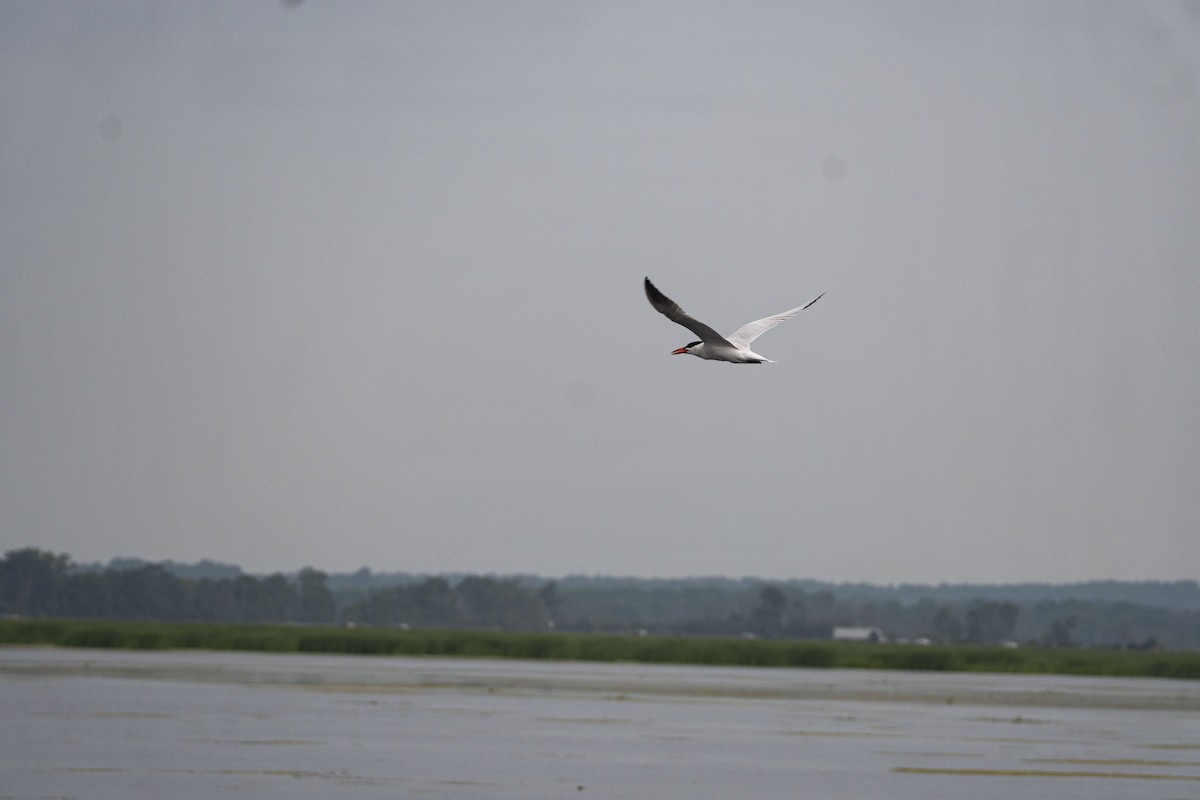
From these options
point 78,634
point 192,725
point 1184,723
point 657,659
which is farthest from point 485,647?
point 192,725

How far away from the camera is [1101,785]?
A: 3675cm

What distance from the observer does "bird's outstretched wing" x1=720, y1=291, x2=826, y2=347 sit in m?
26.2

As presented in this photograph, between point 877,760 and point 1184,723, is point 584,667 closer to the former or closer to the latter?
point 1184,723

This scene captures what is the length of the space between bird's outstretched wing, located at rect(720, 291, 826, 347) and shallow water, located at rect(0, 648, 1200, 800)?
409 inches

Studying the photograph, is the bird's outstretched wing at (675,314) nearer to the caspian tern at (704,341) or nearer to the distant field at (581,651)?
the caspian tern at (704,341)

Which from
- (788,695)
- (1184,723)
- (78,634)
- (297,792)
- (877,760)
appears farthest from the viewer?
(78,634)

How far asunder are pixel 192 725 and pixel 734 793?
16597 millimetres

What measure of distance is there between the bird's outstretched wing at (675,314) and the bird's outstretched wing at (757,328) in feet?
4.89

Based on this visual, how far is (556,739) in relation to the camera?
4291 cm

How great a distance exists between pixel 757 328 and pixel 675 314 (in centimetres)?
326

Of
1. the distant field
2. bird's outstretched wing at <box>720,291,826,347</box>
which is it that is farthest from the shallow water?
the distant field

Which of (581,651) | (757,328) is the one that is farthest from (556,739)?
(581,651)

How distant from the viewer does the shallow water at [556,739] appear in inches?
1344

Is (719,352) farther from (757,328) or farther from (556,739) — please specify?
(556,739)
